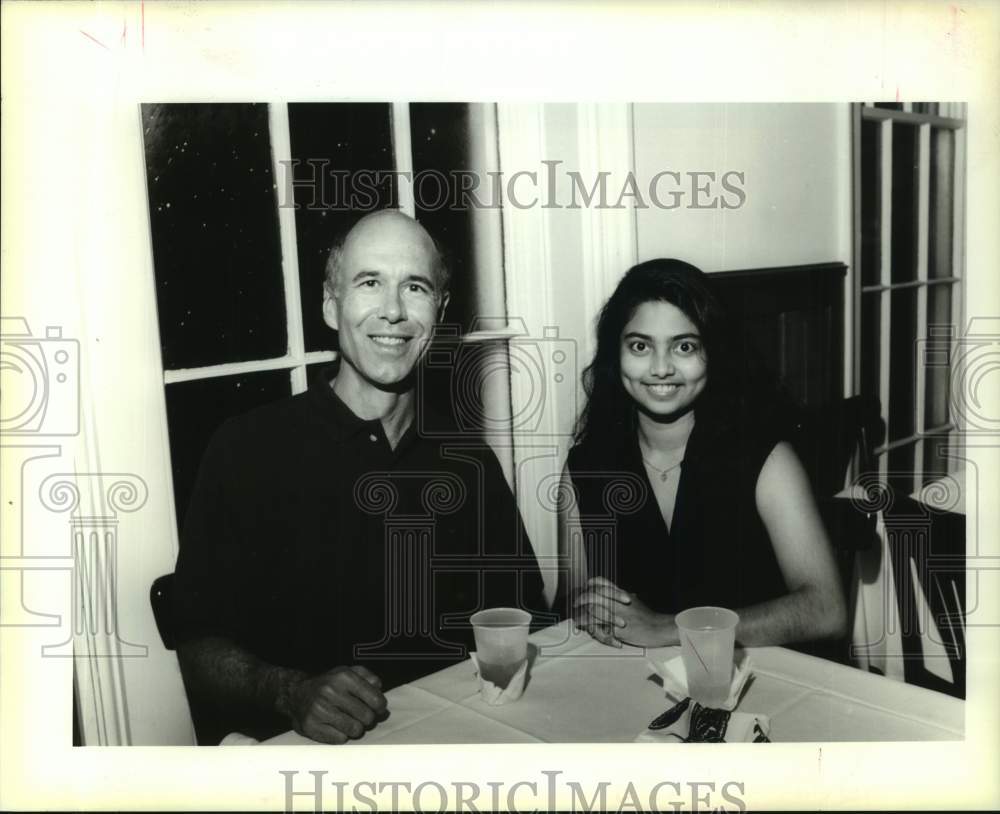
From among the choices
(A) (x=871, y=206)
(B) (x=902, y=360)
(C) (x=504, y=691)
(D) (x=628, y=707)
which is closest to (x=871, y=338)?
(B) (x=902, y=360)

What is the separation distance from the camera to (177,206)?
1.29 metres

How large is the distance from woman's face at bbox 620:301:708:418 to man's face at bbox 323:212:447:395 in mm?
311

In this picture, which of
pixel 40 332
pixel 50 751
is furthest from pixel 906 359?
pixel 50 751

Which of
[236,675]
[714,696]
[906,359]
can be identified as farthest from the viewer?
[906,359]

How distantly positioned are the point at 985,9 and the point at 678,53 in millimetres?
496

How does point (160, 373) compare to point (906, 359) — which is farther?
point (906, 359)

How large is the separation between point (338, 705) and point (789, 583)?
0.73 meters

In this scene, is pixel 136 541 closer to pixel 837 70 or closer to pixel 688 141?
pixel 688 141

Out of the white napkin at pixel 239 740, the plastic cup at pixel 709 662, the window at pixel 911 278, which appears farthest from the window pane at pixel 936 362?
the white napkin at pixel 239 740

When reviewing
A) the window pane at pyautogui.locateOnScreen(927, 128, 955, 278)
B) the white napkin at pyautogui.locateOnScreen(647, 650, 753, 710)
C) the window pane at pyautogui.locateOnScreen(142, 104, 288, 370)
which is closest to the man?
the window pane at pyautogui.locateOnScreen(142, 104, 288, 370)

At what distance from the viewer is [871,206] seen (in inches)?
56.7

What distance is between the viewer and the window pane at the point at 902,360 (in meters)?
1.43

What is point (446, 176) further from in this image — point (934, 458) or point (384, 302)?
point (934, 458)

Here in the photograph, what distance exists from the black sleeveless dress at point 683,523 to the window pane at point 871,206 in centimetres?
35
